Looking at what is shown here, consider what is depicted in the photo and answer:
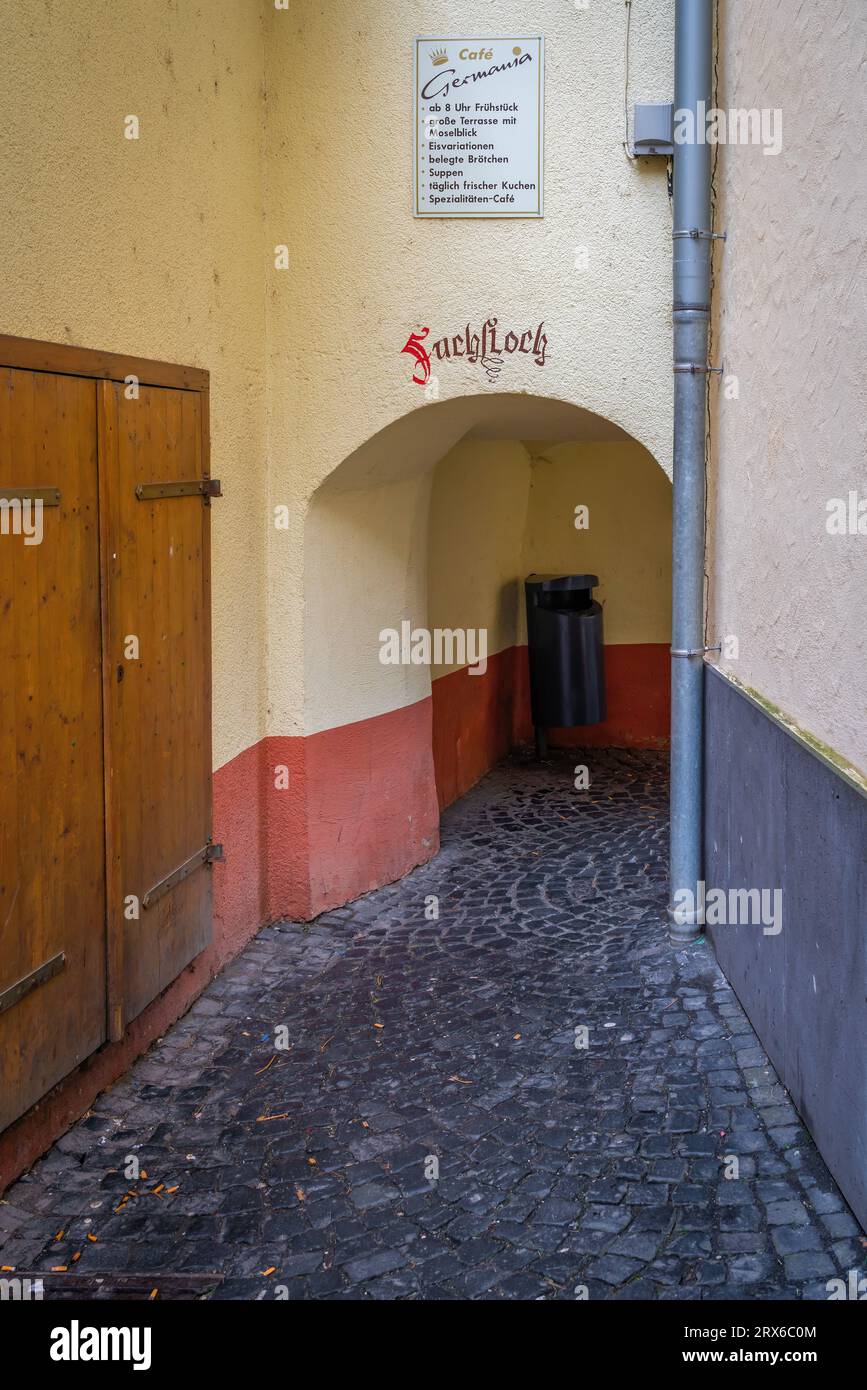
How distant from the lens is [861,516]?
405cm

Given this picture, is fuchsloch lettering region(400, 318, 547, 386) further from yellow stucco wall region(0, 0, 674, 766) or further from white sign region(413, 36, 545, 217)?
white sign region(413, 36, 545, 217)

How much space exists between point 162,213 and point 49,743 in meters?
2.36

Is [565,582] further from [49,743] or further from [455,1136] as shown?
[49,743]

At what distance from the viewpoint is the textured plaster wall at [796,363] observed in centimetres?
412

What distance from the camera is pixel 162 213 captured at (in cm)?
550

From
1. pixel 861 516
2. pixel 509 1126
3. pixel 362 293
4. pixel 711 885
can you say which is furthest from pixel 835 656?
pixel 362 293

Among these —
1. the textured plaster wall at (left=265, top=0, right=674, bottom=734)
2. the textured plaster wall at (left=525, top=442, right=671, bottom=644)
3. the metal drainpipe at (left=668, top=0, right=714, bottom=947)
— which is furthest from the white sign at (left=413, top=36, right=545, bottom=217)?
the textured plaster wall at (left=525, top=442, right=671, bottom=644)

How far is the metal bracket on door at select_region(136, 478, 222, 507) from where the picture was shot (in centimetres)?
527

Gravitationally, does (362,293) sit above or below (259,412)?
above

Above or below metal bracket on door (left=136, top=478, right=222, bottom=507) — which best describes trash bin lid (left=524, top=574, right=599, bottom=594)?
below

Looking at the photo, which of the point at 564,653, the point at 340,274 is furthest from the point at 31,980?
the point at 564,653

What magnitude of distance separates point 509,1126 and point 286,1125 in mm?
823

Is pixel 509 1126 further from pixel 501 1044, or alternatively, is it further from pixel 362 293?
pixel 362 293

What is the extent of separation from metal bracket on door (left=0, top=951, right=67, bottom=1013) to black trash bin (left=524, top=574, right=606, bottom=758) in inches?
251
